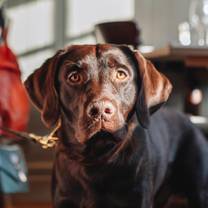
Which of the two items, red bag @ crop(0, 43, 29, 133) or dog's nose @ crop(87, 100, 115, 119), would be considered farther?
red bag @ crop(0, 43, 29, 133)

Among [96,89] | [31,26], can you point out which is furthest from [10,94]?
[96,89]

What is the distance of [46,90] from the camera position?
1602mm

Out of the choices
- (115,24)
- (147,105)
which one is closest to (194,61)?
(115,24)

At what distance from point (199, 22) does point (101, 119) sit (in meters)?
1.96

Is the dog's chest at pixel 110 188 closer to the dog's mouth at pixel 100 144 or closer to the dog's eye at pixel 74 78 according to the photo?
the dog's mouth at pixel 100 144

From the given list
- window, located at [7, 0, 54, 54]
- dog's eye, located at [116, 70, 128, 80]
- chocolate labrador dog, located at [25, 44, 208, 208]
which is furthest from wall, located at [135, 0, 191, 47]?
dog's eye, located at [116, 70, 128, 80]

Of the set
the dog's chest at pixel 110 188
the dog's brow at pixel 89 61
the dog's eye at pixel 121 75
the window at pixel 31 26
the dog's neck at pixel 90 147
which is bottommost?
the dog's chest at pixel 110 188

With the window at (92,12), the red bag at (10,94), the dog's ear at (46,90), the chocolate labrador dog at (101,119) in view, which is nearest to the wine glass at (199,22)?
the window at (92,12)

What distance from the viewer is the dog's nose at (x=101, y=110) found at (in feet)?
4.53

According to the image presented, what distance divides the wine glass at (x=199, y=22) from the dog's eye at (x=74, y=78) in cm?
175

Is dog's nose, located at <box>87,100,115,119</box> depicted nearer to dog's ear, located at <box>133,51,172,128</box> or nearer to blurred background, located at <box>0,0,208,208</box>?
dog's ear, located at <box>133,51,172,128</box>

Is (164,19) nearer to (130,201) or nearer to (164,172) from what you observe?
(164,172)

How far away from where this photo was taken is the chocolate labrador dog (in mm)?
1451

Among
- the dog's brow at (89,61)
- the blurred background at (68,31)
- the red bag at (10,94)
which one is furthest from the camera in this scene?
the blurred background at (68,31)
